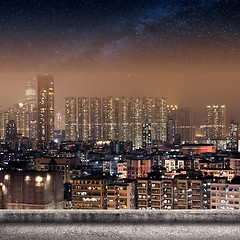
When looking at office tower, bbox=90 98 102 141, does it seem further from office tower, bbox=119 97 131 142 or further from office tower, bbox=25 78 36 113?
office tower, bbox=25 78 36 113

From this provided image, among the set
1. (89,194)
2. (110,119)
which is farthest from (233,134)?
(89,194)

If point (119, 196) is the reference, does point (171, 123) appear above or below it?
above

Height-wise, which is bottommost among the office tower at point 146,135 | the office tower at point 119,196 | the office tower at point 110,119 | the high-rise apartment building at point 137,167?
the office tower at point 119,196

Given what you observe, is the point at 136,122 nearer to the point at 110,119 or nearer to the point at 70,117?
the point at 110,119

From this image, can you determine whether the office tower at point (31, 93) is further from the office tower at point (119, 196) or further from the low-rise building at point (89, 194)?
the office tower at point (119, 196)

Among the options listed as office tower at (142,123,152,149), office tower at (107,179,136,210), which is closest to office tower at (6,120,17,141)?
office tower at (142,123,152,149)

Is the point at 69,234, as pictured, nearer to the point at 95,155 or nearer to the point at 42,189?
the point at 42,189

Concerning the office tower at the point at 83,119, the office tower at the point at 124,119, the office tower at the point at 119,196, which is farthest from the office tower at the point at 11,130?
the office tower at the point at 119,196
